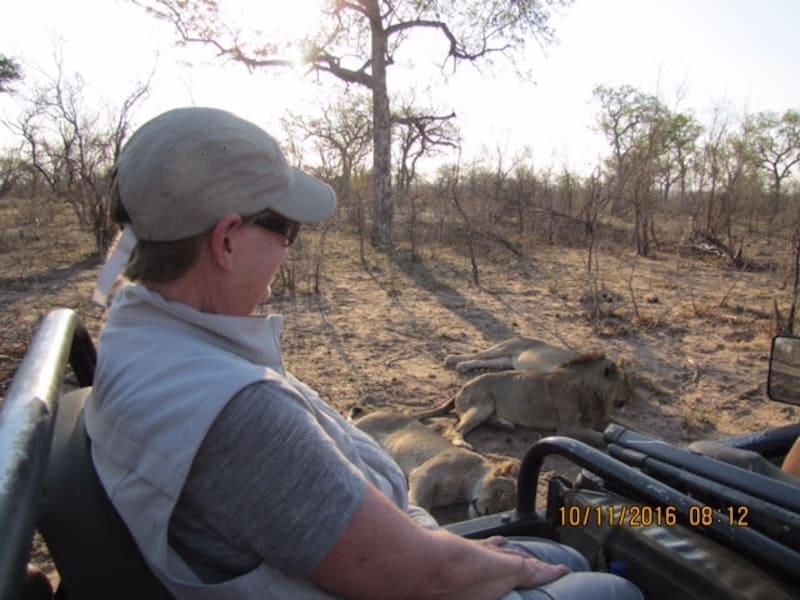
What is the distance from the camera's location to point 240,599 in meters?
0.92

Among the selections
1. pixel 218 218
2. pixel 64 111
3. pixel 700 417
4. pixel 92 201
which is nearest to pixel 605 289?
pixel 700 417

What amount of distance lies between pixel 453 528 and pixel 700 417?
3.49m

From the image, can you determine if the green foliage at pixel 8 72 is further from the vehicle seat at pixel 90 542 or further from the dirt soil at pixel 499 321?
the vehicle seat at pixel 90 542

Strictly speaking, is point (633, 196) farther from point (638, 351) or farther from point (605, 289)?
point (638, 351)

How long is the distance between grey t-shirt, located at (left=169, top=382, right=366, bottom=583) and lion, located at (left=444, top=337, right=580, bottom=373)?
485 centimetres

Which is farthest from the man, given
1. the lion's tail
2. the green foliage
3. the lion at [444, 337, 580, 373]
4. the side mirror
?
the green foliage

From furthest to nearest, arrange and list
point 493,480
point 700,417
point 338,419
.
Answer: point 700,417
point 493,480
point 338,419

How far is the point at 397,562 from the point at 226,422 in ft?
1.15

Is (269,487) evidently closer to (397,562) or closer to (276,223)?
(397,562)

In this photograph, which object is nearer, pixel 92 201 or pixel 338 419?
pixel 338 419

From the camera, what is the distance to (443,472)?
10.6 ft

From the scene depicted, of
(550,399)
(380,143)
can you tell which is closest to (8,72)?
(380,143)

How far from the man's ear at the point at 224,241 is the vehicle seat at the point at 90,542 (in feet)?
1.29

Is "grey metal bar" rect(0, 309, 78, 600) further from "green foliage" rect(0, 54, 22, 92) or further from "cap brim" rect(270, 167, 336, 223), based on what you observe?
"green foliage" rect(0, 54, 22, 92)
